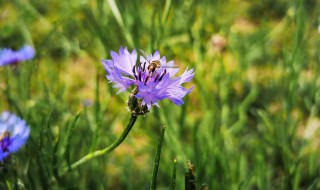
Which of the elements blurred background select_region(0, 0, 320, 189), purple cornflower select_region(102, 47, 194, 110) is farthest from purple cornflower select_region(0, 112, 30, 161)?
purple cornflower select_region(102, 47, 194, 110)

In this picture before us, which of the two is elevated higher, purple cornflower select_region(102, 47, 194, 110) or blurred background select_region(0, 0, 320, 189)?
blurred background select_region(0, 0, 320, 189)

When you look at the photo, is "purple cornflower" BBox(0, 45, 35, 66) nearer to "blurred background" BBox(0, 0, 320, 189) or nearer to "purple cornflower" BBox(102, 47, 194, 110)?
"blurred background" BBox(0, 0, 320, 189)

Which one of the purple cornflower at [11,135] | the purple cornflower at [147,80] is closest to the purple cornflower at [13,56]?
the purple cornflower at [11,135]

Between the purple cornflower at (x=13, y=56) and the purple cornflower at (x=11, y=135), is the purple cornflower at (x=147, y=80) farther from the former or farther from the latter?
the purple cornflower at (x=13, y=56)

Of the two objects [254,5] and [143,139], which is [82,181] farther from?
[254,5]

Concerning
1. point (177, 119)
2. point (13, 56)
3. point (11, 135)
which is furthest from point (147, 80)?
point (177, 119)

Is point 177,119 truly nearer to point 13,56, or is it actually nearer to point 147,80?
point 13,56

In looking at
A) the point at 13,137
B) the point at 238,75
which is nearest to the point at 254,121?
the point at 238,75

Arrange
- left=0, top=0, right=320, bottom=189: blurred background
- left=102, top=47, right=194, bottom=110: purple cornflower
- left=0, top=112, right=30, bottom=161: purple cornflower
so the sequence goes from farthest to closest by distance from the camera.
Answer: left=0, top=0, right=320, bottom=189: blurred background
left=0, top=112, right=30, bottom=161: purple cornflower
left=102, top=47, right=194, bottom=110: purple cornflower
